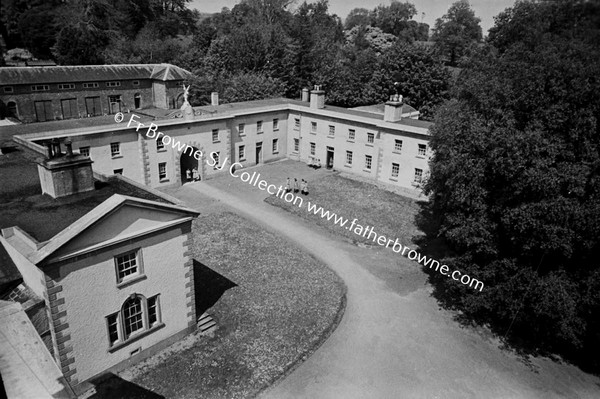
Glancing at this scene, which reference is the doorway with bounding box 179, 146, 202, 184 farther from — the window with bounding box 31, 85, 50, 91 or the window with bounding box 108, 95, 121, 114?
the window with bounding box 31, 85, 50, 91

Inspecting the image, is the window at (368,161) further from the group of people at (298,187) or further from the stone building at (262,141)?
the group of people at (298,187)

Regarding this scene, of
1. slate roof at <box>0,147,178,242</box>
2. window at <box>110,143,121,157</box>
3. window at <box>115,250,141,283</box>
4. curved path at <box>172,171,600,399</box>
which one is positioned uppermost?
slate roof at <box>0,147,178,242</box>

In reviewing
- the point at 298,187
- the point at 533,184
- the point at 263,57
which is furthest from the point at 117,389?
the point at 263,57

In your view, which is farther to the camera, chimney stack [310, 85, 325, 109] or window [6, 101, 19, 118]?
chimney stack [310, 85, 325, 109]

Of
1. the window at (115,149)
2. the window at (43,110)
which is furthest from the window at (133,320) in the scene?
the window at (43,110)

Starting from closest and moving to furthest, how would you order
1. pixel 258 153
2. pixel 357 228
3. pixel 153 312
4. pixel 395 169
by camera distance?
pixel 153 312, pixel 357 228, pixel 395 169, pixel 258 153

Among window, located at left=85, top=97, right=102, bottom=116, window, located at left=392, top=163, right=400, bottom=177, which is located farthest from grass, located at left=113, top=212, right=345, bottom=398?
window, located at left=85, top=97, right=102, bottom=116

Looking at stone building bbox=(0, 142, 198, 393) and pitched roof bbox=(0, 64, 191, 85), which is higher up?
pitched roof bbox=(0, 64, 191, 85)

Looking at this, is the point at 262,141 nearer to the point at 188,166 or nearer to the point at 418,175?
the point at 188,166
